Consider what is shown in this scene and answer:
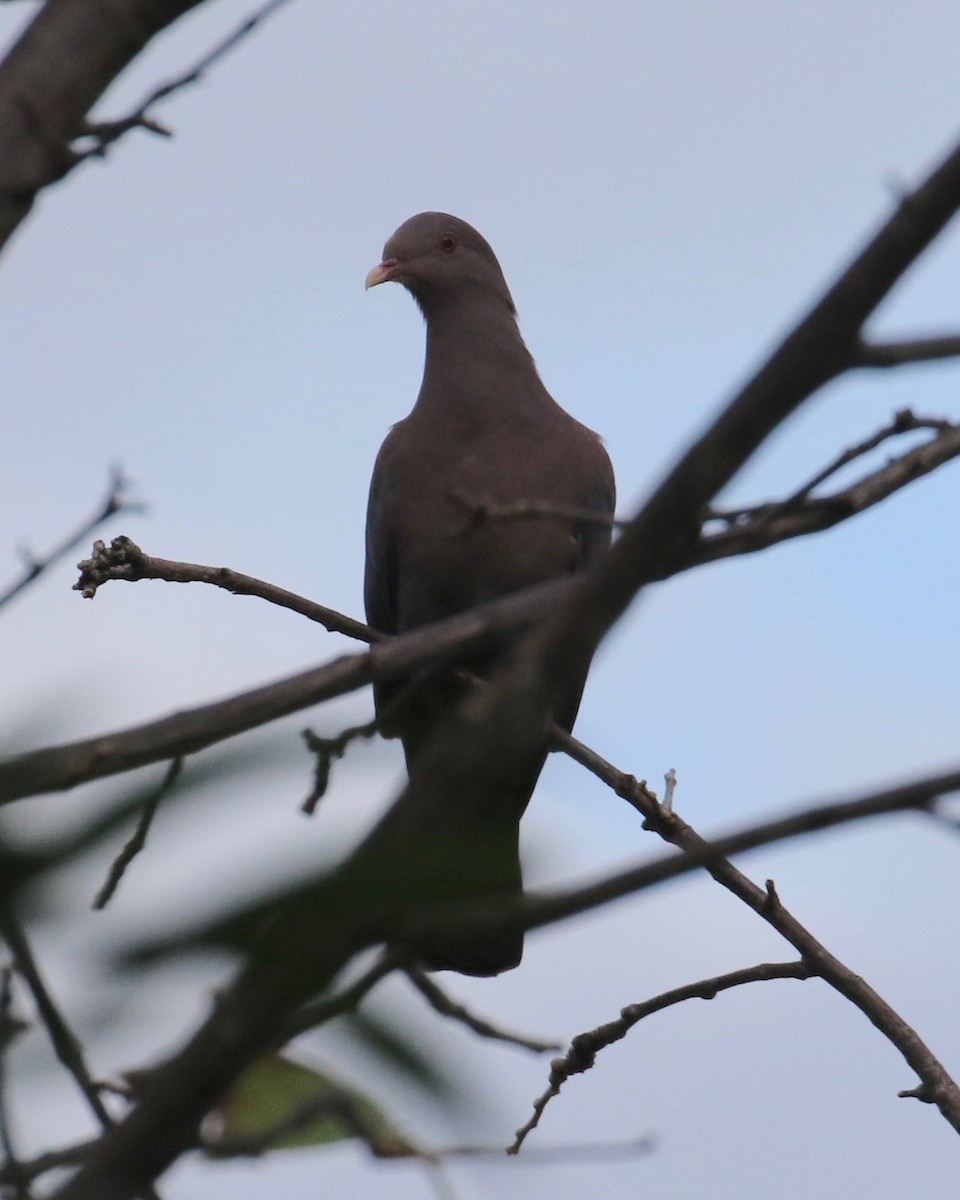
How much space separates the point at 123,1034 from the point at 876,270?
0.79 metres

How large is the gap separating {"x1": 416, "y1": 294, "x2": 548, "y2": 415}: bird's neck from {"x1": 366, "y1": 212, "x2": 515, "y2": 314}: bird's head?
0.06 meters

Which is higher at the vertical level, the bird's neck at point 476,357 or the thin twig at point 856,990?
the bird's neck at point 476,357

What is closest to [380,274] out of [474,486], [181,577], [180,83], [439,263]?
[439,263]

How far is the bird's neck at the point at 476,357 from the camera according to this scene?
5996 millimetres

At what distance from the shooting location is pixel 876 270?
1.30m

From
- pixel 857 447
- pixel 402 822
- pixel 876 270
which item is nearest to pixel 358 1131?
pixel 402 822

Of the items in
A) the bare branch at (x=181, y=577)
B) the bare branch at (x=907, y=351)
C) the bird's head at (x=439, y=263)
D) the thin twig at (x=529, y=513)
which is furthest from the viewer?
the bird's head at (x=439, y=263)

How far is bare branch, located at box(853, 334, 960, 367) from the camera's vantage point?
4.47 ft

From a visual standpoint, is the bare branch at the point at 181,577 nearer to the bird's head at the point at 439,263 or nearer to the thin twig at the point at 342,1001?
the thin twig at the point at 342,1001

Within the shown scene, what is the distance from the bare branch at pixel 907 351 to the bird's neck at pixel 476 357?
4.51 metres

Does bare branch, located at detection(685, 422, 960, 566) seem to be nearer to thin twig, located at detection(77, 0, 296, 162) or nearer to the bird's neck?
thin twig, located at detection(77, 0, 296, 162)

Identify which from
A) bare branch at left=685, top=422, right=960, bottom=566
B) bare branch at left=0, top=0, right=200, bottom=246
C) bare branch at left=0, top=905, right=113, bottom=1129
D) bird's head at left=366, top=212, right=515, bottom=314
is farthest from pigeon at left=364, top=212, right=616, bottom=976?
bare branch at left=0, top=905, right=113, bottom=1129

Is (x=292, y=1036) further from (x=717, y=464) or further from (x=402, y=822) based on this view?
(x=717, y=464)

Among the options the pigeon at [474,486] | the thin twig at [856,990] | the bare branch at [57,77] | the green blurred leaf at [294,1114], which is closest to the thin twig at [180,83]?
the bare branch at [57,77]
